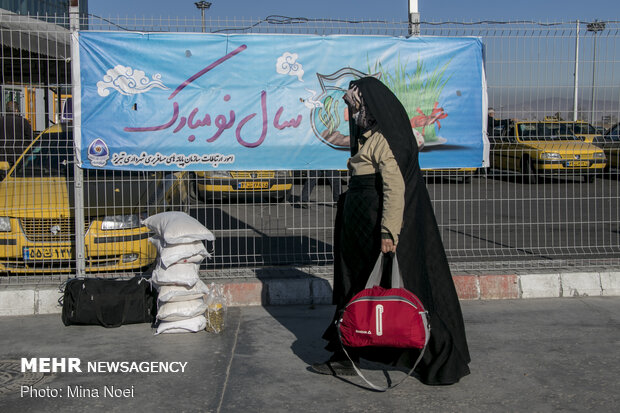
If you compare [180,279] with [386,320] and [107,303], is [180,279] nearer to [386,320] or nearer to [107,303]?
[107,303]

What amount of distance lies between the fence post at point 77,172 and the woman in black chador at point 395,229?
2.98 m

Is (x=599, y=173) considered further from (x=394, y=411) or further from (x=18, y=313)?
(x=18, y=313)

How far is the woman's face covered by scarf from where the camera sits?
461cm

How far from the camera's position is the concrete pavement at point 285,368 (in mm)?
4316

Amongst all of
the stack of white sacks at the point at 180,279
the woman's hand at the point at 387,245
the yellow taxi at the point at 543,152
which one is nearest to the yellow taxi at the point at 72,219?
the stack of white sacks at the point at 180,279

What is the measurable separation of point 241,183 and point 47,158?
7.09 feet

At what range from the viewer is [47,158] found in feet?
24.5

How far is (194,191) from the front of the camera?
7.20 metres

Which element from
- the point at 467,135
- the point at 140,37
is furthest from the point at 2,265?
the point at 467,135

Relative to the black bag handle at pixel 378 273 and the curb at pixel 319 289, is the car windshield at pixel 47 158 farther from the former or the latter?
the black bag handle at pixel 378 273

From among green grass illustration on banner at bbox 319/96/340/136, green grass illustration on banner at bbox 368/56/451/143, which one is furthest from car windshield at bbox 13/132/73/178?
green grass illustration on banner at bbox 368/56/451/143

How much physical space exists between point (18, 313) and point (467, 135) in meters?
4.69

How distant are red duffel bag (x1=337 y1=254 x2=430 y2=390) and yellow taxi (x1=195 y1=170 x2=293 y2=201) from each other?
2933 mm

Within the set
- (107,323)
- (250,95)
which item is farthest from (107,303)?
(250,95)
